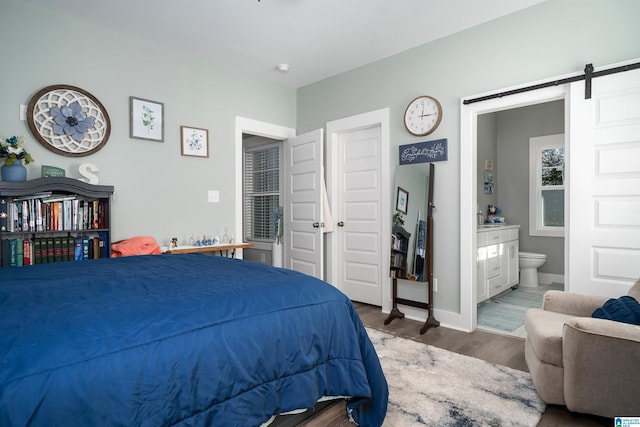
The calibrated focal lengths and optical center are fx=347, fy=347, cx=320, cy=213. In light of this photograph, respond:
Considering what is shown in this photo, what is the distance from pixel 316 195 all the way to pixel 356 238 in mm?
714

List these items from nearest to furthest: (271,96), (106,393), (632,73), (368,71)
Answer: (106,393), (632,73), (368,71), (271,96)

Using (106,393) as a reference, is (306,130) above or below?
above

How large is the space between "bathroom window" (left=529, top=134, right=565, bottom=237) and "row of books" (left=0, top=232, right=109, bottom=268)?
18.5 feet

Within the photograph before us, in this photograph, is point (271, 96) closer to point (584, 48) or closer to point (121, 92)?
point (121, 92)

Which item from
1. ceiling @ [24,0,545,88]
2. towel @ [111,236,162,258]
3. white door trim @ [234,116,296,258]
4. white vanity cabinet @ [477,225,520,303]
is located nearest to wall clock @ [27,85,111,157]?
ceiling @ [24,0,545,88]

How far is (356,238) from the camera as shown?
13.8ft

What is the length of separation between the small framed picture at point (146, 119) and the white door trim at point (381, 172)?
1.94 meters

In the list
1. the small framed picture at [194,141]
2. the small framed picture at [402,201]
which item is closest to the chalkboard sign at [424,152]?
the small framed picture at [402,201]

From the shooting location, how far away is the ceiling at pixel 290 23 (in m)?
2.80

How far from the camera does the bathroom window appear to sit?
5188mm

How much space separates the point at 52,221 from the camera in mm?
2654

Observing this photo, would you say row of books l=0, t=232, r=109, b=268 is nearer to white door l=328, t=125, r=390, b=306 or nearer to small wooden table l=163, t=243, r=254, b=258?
small wooden table l=163, t=243, r=254, b=258

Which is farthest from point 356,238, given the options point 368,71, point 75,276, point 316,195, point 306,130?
point 75,276

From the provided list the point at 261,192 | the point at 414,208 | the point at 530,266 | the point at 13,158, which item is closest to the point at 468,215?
the point at 414,208
